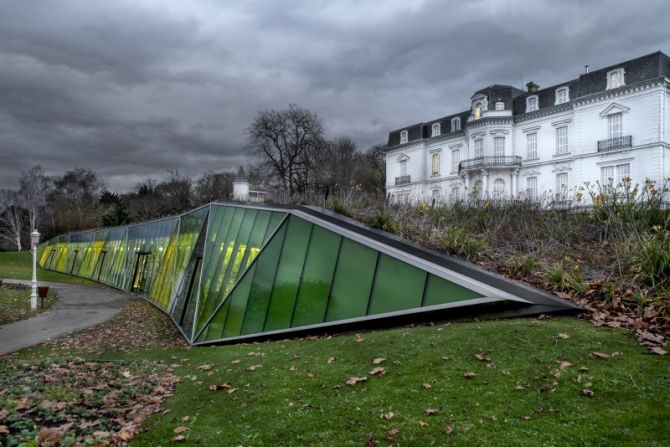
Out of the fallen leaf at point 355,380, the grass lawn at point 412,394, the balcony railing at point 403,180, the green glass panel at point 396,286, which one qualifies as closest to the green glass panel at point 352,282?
the green glass panel at point 396,286

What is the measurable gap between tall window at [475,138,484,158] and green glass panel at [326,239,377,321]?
37950 mm

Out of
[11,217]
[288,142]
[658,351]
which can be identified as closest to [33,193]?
[11,217]

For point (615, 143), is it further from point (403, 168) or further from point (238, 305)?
point (238, 305)

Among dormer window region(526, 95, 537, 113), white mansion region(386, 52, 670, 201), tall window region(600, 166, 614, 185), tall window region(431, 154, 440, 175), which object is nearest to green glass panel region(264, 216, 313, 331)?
white mansion region(386, 52, 670, 201)

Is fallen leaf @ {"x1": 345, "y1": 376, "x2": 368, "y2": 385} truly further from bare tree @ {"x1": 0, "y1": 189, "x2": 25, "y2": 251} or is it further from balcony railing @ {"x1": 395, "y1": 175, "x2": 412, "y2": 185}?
bare tree @ {"x1": 0, "y1": 189, "x2": 25, "y2": 251}

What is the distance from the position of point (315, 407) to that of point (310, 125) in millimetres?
46069

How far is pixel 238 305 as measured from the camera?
41.9ft

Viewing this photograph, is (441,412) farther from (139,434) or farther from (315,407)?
(139,434)

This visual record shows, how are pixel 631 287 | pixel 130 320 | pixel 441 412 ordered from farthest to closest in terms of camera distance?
pixel 130 320 < pixel 631 287 < pixel 441 412

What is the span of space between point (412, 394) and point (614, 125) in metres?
39.5

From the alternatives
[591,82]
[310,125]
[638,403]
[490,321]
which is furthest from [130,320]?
[591,82]

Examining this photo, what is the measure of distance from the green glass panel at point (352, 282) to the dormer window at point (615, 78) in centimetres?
3608

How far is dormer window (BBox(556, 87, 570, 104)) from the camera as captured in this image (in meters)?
39.9

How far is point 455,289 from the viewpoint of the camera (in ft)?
26.5
